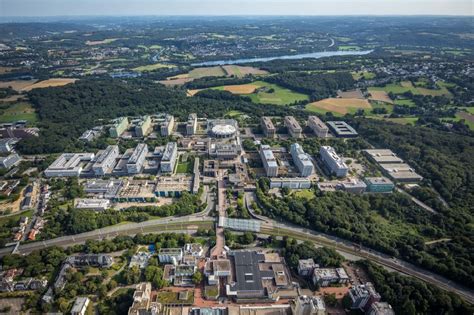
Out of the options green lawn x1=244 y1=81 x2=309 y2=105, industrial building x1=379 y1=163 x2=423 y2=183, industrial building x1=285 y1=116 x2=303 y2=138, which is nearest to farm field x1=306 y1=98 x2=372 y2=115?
green lawn x1=244 y1=81 x2=309 y2=105

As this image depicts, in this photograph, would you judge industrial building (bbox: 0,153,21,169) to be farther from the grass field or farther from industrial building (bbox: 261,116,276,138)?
industrial building (bbox: 261,116,276,138)

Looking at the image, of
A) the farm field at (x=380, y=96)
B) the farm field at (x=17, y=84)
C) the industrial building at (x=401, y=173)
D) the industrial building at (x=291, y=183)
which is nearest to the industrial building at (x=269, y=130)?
the industrial building at (x=291, y=183)

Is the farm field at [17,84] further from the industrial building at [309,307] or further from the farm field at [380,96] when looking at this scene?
the farm field at [380,96]

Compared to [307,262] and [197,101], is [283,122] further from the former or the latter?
[307,262]

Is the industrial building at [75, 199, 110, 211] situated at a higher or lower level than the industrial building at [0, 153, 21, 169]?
lower

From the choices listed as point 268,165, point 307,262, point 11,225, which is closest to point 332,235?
point 307,262
